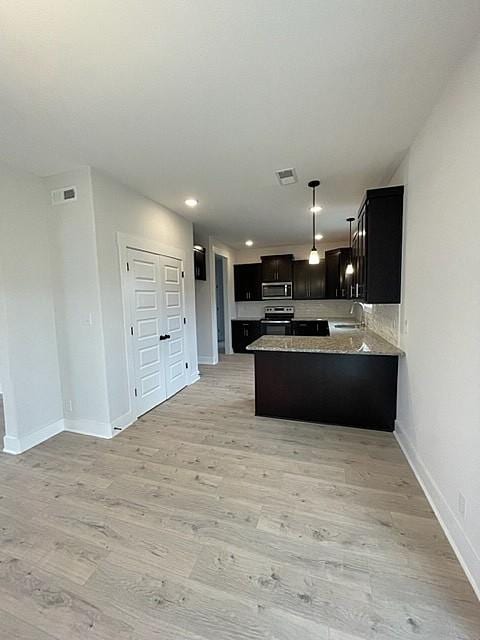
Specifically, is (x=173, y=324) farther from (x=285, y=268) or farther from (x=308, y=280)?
(x=308, y=280)

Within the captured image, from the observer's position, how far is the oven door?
6.65 m

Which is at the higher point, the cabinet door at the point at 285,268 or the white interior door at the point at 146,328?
the cabinet door at the point at 285,268

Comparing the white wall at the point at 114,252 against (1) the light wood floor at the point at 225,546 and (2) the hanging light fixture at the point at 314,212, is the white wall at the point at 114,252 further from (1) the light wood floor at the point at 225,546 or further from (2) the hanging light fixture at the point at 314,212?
(2) the hanging light fixture at the point at 314,212

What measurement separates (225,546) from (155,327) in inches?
106

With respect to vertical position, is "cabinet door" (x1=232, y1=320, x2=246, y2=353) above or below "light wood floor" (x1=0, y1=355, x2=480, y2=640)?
above

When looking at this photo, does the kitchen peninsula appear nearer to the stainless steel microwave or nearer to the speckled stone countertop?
the speckled stone countertop

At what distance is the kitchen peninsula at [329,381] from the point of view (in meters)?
2.87

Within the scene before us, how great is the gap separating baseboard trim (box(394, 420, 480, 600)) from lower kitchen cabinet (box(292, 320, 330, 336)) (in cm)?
408

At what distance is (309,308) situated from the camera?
7.06 meters

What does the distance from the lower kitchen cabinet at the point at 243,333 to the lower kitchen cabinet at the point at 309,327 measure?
36.3 inches

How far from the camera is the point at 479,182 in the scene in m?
1.40

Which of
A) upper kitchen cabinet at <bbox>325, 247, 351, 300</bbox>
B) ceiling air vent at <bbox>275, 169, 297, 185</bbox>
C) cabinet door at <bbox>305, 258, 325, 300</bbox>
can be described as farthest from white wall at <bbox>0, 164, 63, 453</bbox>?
upper kitchen cabinet at <bbox>325, 247, 351, 300</bbox>

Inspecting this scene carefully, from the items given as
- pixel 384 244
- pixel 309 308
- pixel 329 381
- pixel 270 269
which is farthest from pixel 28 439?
pixel 309 308

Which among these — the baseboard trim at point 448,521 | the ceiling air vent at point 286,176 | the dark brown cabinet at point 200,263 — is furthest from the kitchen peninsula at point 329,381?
the dark brown cabinet at point 200,263
